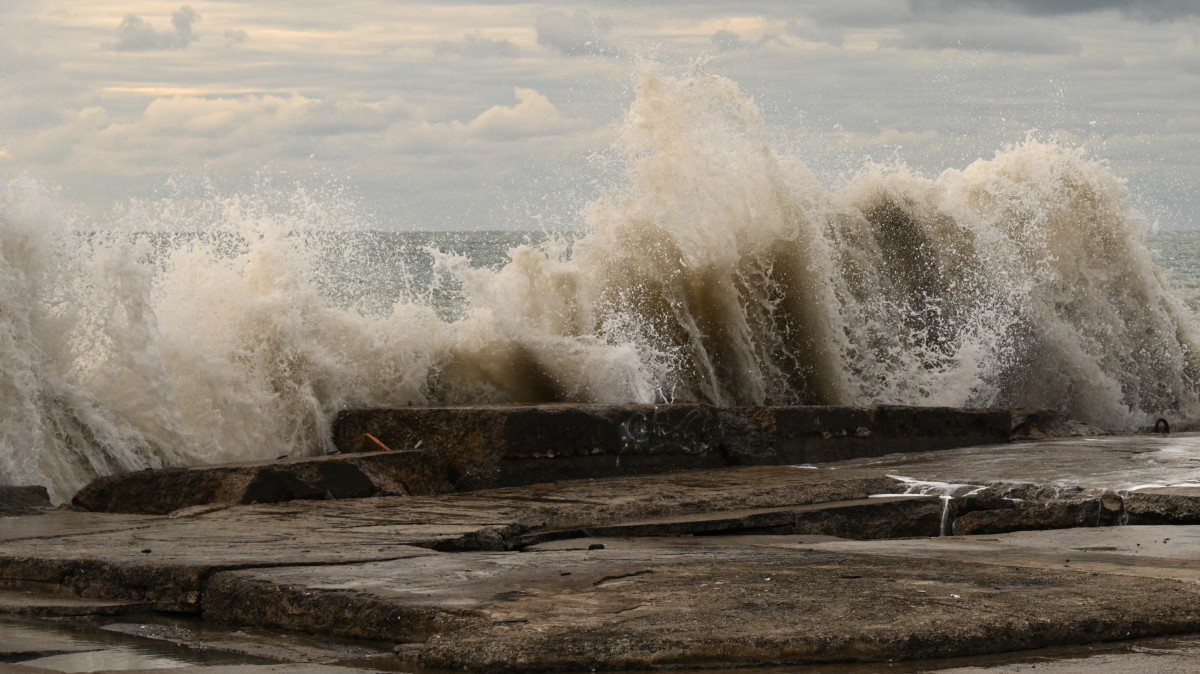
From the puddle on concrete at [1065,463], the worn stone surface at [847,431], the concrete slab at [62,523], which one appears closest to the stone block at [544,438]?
the worn stone surface at [847,431]

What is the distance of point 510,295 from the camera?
847cm

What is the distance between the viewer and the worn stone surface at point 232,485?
5.25 metres

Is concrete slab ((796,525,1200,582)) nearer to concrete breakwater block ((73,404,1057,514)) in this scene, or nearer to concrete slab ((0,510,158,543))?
concrete breakwater block ((73,404,1057,514))

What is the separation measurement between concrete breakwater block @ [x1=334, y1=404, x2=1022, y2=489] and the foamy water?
0.83m

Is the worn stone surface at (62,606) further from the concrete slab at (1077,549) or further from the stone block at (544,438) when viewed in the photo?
the stone block at (544,438)

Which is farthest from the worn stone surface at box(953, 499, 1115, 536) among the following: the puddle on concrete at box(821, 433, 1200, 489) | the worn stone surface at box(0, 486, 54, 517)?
the worn stone surface at box(0, 486, 54, 517)

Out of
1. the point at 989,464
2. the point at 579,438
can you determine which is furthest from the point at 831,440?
the point at 579,438

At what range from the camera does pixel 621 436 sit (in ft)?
21.2

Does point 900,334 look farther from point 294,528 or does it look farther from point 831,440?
point 294,528

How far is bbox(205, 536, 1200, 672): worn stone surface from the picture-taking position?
2580 mm

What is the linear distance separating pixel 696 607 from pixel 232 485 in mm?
2944

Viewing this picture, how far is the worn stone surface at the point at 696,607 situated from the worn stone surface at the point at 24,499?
2162mm

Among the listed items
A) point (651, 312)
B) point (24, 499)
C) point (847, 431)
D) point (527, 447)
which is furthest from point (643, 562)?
point (651, 312)

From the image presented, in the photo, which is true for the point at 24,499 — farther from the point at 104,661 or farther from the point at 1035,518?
the point at 1035,518
